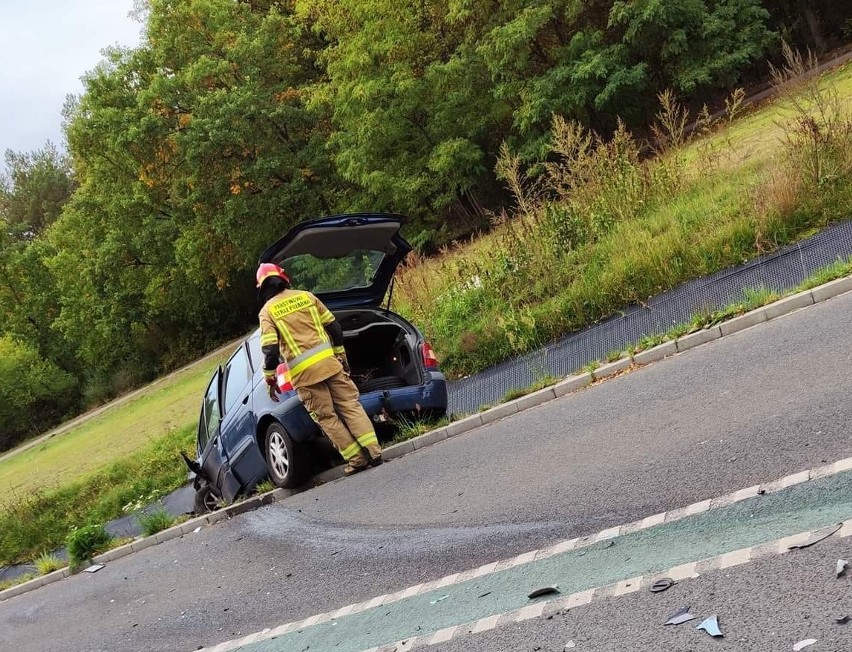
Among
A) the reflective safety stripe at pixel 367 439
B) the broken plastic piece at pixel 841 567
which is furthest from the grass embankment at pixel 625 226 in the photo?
the broken plastic piece at pixel 841 567

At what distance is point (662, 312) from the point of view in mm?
9570

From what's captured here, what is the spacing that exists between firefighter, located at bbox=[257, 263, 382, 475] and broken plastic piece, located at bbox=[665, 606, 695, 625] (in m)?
4.87

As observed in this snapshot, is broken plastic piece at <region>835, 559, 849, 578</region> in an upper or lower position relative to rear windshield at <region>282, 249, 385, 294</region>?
lower

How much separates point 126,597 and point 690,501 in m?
5.14

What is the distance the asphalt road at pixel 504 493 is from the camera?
4973mm

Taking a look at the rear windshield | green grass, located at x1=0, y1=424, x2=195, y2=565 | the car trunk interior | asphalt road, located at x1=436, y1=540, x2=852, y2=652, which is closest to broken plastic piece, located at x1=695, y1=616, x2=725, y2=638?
asphalt road, located at x1=436, y1=540, x2=852, y2=652

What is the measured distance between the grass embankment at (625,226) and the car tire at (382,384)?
2.33 m

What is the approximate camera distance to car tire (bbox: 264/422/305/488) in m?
8.38

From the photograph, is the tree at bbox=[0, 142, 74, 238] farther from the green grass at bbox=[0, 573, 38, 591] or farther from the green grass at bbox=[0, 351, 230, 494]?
the green grass at bbox=[0, 573, 38, 591]

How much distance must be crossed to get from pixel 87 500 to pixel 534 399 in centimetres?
889

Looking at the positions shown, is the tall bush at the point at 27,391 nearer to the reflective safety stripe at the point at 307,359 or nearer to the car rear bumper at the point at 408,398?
the car rear bumper at the point at 408,398

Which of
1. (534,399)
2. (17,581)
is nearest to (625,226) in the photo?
(534,399)

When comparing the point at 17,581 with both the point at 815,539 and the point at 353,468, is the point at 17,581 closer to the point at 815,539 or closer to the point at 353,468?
the point at 353,468

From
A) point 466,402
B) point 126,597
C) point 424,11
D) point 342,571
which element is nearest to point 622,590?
point 342,571
